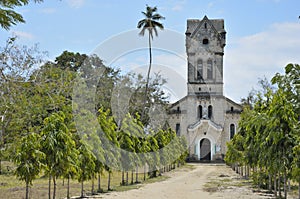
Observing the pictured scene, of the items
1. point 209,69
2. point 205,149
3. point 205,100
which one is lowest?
point 205,149

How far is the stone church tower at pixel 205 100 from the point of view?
178ft

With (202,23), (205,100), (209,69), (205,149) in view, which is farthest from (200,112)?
(202,23)

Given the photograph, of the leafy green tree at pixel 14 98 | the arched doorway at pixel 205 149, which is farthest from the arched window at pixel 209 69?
the leafy green tree at pixel 14 98

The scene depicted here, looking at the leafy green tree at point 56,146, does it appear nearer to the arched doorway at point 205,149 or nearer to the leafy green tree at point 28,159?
the leafy green tree at point 28,159

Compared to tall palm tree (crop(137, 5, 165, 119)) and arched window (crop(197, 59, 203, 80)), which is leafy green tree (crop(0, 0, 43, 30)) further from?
arched window (crop(197, 59, 203, 80))

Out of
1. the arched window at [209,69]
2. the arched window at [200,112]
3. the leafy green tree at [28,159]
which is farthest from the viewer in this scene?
the arched window at [209,69]

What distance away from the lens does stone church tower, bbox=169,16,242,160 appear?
54.2m

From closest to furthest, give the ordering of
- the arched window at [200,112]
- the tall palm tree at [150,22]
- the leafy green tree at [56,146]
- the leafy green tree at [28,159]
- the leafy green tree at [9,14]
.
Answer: the leafy green tree at [9,14]
the leafy green tree at [28,159]
the leafy green tree at [56,146]
the tall palm tree at [150,22]
the arched window at [200,112]

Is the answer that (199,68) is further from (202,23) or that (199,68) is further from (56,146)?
(56,146)

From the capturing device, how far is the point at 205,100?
54719 mm

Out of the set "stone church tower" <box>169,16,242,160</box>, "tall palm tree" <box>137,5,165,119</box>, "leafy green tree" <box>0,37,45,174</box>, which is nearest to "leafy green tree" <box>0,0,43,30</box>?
"leafy green tree" <box>0,37,45,174</box>

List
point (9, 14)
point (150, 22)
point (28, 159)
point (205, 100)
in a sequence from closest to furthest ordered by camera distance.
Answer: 1. point (9, 14)
2. point (28, 159)
3. point (150, 22)
4. point (205, 100)

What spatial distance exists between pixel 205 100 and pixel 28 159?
136 ft

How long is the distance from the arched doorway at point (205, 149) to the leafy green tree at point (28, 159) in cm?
4077
